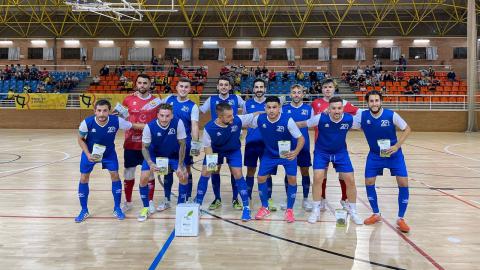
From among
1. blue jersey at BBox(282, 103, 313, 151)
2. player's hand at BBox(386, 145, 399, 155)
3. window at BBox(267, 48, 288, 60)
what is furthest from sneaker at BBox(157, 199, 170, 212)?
window at BBox(267, 48, 288, 60)

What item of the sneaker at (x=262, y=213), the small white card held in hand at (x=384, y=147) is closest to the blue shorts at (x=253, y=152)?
the sneaker at (x=262, y=213)

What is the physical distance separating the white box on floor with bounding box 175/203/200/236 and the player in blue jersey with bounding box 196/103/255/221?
31.2 inches

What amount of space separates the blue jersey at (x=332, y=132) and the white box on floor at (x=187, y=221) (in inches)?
82.1

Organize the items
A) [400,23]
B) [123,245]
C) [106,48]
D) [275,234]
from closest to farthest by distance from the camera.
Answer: [123,245] → [275,234] → [400,23] → [106,48]

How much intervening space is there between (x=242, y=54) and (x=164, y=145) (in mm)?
27505

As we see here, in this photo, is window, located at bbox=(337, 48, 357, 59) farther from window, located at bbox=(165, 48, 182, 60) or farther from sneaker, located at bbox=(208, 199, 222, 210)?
sneaker, located at bbox=(208, 199, 222, 210)

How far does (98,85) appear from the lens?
28266mm

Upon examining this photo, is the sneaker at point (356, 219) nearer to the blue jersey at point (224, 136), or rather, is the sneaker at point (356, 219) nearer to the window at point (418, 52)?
the blue jersey at point (224, 136)

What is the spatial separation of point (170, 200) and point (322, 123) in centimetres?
304

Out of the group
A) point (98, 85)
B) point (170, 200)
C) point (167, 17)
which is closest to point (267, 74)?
point (167, 17)

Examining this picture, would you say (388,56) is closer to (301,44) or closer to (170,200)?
(301,44)


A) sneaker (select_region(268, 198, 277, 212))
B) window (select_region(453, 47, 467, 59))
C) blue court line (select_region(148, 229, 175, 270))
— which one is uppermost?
window (select_region(453, 47, 467, 59))

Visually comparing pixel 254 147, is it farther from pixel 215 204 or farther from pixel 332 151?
pixel 332 151

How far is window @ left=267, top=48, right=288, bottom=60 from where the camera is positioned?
3200 centimetres
